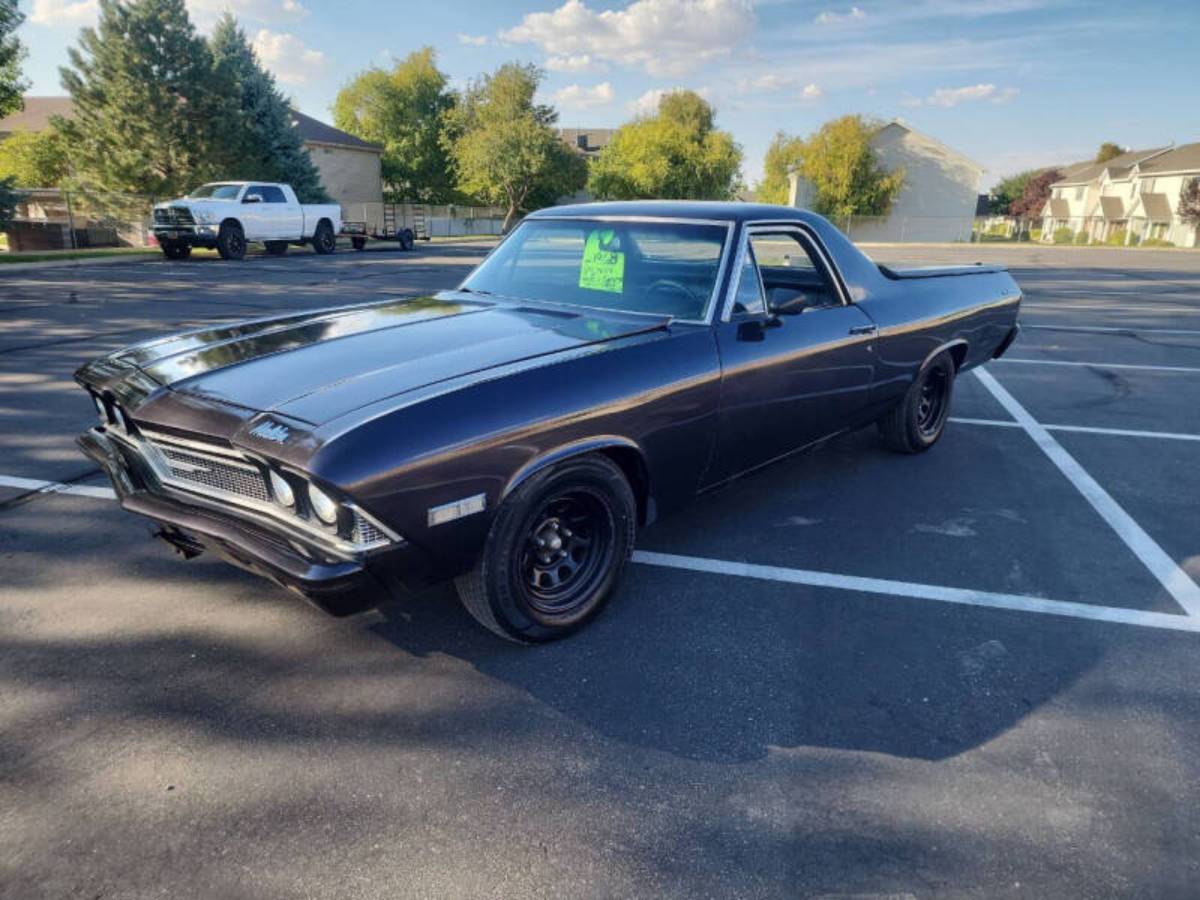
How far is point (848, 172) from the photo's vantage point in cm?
5600

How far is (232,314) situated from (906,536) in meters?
9.46

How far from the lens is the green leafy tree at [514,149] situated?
48969mm

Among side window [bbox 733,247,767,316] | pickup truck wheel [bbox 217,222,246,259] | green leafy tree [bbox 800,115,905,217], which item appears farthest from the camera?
green leafy tree [bbox 800,115,905,217]

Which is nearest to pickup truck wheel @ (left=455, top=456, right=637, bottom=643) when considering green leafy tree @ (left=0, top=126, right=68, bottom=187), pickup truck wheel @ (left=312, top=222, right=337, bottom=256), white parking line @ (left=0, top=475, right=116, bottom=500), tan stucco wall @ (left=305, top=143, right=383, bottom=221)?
white parking line @ (left=0, top=475, right=116, bottom=500)

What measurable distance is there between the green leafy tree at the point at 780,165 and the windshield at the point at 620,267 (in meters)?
60.6

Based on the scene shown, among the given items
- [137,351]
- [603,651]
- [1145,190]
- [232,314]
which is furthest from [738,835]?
[1145,190]

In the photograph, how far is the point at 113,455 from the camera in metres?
2.92

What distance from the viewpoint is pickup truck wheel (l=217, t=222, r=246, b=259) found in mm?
19781

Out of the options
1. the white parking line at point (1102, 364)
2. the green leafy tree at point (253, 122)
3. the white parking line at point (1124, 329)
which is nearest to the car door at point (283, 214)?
the green leafy tree at point (253, 122)

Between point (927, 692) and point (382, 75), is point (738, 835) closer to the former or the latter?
point (927, 692)

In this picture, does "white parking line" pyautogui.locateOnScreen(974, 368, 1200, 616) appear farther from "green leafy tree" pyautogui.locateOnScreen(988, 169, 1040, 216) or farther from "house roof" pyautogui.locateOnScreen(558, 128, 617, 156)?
"green leafy tree" pyautogui.locateOnScreen(988, 169, 1040, 216)

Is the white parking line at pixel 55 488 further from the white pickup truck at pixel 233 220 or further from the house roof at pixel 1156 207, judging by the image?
the house roof at pixel 1156 207

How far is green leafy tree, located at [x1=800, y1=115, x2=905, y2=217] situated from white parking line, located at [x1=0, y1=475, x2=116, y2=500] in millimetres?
57741

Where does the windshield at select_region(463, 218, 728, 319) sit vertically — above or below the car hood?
above
